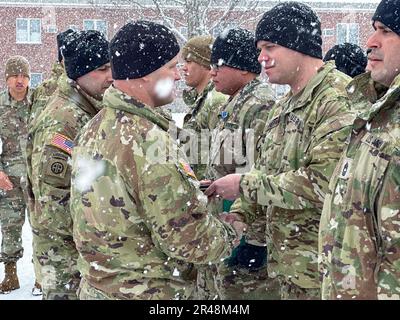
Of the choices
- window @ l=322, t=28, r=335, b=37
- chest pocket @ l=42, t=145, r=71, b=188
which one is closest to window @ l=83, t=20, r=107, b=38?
window @ l=322, t=28, r=335, b=37

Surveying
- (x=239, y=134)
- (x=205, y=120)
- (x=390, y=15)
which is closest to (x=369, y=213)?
(x=390, y=15)

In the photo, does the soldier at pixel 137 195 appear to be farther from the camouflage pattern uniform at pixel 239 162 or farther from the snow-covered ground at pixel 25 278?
the snow-covered ground at pixel 25 278

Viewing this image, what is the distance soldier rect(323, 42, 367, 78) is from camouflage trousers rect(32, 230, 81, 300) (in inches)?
114

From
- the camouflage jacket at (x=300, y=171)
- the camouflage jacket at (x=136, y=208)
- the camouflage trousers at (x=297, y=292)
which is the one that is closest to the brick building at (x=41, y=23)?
the camouflage jacket at (x=300, y=171)

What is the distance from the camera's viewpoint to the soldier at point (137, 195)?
2.49 m

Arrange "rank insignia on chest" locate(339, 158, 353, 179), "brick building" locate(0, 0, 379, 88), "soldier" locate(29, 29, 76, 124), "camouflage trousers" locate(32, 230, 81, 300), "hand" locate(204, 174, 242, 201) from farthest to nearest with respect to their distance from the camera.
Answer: "brick building" locate(0, 0, 379, 88) → "soldier" locate(29, 29, 76, 124) → "camouflage trousers" locate(32, 230, 81, 300) → "hand" locate(204, 174, 242, 201) → "rank insignia on chest" locate(339, 158, 353, 179)

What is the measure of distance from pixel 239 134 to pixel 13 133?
3.80m

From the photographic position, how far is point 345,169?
7.22 feet

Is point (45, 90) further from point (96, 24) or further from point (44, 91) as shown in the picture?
point (96, 24)

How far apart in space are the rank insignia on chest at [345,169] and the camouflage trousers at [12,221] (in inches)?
204

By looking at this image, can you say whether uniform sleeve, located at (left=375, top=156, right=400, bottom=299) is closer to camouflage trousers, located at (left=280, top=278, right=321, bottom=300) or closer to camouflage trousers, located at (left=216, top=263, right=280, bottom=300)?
camouflage trousers, located at (left=280, top=278, right=321, bottom=300)

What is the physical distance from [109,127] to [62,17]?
1331 inches

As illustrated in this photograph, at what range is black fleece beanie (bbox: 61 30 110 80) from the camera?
3912 mm
